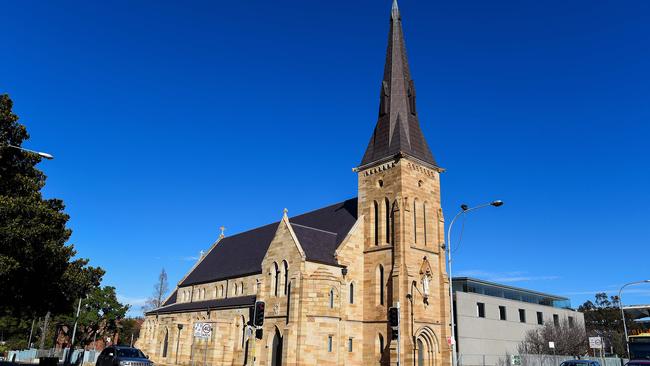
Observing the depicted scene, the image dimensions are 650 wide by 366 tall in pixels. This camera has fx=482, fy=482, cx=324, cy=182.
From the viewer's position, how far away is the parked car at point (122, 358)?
2030 cm

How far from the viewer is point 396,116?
129ft

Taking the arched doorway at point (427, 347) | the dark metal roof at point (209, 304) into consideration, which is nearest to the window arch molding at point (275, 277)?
the dark metal roof at point (209, 304)

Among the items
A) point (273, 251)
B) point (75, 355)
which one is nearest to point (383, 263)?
point (273, 251)

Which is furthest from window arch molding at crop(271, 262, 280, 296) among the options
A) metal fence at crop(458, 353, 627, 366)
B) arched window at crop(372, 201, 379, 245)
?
metal fence at crop(458, 353, 627, 366)

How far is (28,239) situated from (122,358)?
9.29m

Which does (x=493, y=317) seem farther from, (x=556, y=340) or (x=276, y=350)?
(x=276, y=350)

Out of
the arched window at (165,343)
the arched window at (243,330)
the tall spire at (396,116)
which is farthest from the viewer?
the arched window at (165,343)

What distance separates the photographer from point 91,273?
36531 mm

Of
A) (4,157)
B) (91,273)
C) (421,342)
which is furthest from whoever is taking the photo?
(91,273)

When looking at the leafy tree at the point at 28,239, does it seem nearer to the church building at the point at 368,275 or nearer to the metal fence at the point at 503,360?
the church building at the point at 368,275

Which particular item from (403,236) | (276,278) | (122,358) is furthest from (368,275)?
(122,358)

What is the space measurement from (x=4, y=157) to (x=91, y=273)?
12622mm

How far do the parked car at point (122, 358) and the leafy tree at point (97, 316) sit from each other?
52.1 m

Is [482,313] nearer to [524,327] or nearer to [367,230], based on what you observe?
[524,327]
